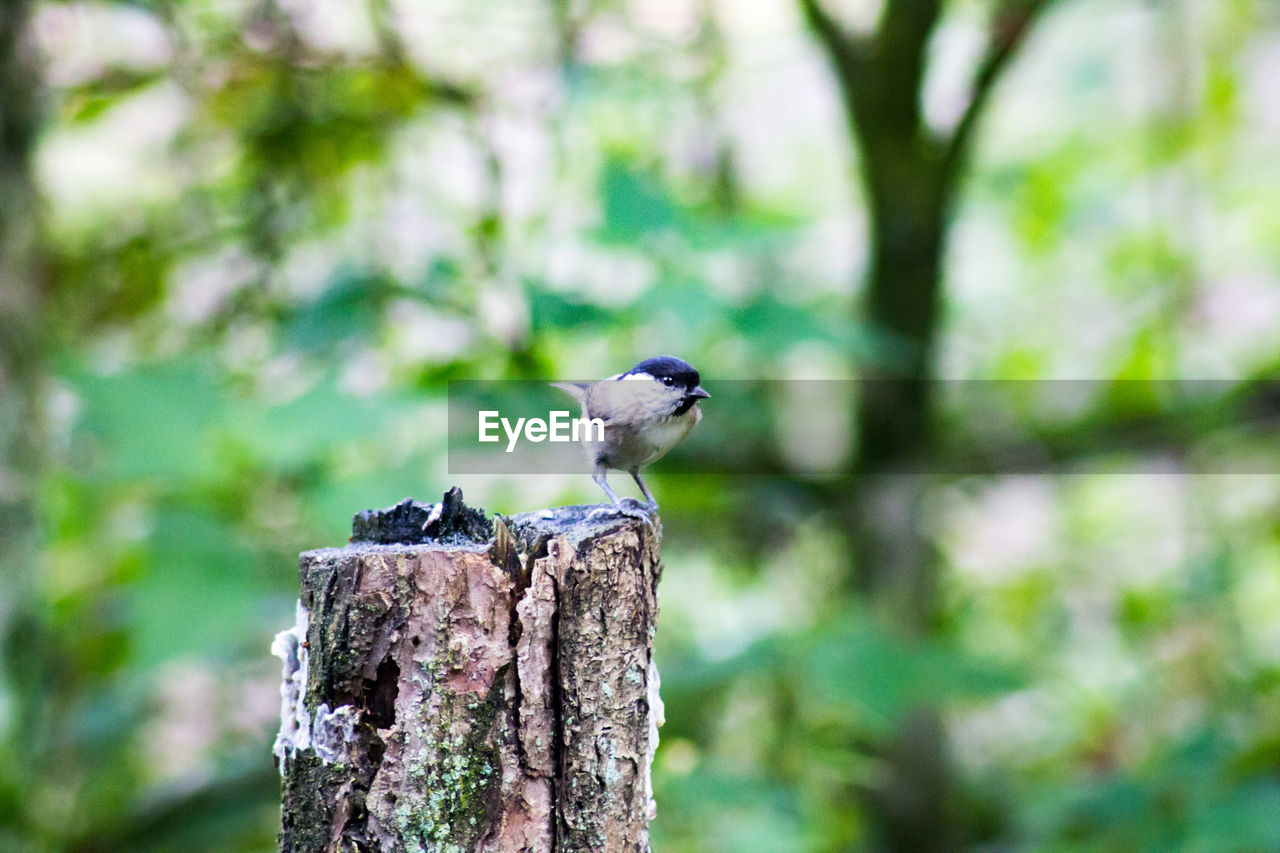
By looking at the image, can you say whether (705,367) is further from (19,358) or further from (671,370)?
(671,370)

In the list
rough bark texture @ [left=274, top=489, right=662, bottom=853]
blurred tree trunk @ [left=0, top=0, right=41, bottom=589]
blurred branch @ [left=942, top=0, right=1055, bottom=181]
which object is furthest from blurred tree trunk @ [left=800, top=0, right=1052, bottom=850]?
rough bark texture @ [left=274, top=489, right=662, bottom=853]

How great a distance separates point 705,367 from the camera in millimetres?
2725

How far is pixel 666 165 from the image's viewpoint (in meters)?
3.21

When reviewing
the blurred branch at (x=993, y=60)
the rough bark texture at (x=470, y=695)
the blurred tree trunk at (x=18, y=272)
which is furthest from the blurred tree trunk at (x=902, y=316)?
the rough bark texture at (x=470, y=695)

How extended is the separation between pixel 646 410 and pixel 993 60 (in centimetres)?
216

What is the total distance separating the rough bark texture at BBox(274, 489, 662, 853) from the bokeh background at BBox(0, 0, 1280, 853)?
84 cm

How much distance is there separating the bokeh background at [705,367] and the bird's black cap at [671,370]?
2.88ft

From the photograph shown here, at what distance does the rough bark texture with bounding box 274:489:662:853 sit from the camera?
754 millimetres

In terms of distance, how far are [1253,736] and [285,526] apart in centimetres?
269

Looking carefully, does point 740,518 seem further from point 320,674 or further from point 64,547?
point 320,674

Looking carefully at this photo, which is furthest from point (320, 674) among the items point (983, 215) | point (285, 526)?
point (983, 215)
